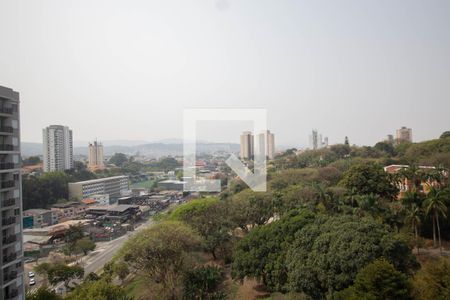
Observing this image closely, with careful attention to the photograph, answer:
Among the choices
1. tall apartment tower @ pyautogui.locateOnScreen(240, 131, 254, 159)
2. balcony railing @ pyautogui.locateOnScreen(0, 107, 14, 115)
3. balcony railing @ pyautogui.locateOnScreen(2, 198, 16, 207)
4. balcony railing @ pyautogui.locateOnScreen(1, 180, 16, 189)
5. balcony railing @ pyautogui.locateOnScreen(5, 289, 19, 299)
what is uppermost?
balcony railing @ pyautogui.locateOnScreen(0, 107, 14, 115)

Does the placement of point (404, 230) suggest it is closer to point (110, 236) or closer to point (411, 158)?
point (411, 158)

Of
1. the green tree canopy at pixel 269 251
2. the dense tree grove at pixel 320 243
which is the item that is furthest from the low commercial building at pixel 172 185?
the green tree canopy at pixel 269 251

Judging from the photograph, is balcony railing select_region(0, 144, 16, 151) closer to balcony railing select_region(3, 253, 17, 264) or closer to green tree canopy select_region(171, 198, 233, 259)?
balcony railing select_region(3, 253, 17, 264)

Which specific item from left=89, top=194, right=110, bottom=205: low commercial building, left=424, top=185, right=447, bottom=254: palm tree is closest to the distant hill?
left=89, top=194, right=110, bottom=205: low commercial building

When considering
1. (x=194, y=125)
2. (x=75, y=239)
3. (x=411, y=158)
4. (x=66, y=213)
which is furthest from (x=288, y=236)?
(x=66, y=213)

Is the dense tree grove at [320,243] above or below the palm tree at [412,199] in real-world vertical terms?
below

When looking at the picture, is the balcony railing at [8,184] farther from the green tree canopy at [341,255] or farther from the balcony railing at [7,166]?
the green tree canopy at [341,255]

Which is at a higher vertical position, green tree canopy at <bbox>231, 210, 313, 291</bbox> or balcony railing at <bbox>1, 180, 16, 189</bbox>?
balcony railing at <bbox>1, 180, 16, 189</bbox>
